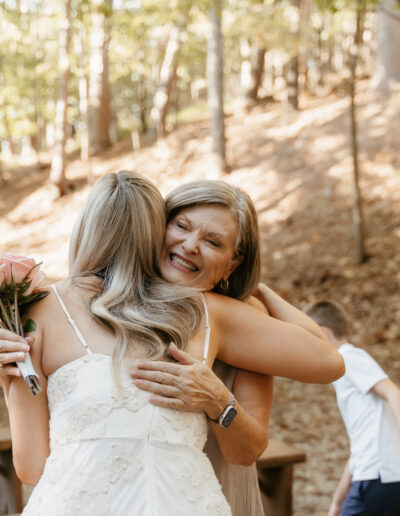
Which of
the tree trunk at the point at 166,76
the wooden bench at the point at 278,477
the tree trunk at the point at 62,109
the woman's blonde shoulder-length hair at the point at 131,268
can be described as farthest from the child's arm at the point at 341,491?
the tree trunk at the point at 166,76

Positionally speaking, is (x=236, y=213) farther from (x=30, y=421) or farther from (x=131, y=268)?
(x=30, y=421)

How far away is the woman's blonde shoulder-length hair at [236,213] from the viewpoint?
93.2 inches

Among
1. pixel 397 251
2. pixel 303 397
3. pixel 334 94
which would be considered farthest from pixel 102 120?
pixel 303 397

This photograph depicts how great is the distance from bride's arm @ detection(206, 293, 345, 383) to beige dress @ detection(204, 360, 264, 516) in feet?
0.38

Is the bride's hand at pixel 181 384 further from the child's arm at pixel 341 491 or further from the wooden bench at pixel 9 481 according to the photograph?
the wooden bench at pixel 9 481

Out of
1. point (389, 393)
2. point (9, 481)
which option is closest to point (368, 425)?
point (389, 393)

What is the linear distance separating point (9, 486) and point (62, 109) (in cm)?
1326

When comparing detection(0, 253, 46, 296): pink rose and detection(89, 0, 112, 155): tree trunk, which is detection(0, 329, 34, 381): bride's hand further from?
detection(89, 0, 112, 155): tree trunk


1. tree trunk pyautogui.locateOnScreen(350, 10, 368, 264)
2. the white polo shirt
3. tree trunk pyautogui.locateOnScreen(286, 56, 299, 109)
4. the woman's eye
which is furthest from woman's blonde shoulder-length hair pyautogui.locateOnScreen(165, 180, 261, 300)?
tree trunk pyautogui.locateOnScreen(286, 56, 299, 109)

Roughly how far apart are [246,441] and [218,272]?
674 mm

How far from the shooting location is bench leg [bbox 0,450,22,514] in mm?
3756

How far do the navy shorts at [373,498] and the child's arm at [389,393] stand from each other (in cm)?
39

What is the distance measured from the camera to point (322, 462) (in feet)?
19.4

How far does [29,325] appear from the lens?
75.1 inches
